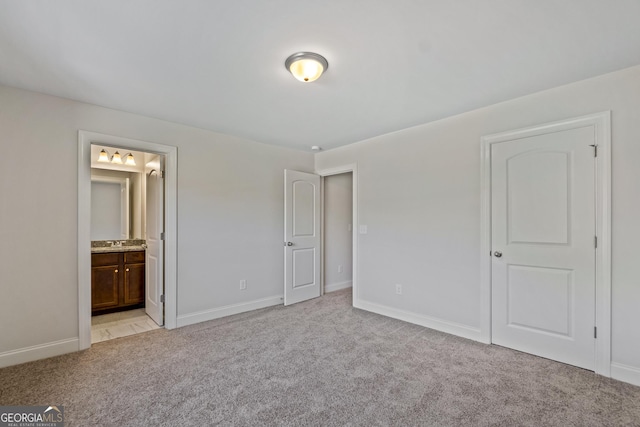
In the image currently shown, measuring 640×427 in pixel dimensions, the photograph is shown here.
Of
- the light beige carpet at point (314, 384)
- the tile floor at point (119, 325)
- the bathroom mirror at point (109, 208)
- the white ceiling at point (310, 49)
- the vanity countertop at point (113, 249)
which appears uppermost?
the white ceiling at point (310, 49)

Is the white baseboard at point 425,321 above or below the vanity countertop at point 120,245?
below

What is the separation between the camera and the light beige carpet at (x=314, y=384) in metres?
1.87

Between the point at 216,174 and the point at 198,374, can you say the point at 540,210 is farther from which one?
the point at 216,174

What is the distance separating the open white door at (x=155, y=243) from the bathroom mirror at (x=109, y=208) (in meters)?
1.03

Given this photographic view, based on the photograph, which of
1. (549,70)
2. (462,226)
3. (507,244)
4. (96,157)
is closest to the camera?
(549,70)

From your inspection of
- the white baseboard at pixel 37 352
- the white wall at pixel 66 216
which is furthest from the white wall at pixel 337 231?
the white baseboard at pixel 37 352

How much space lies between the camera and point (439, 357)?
266cm

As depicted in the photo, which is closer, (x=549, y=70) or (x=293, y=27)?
(x=293, y=27)

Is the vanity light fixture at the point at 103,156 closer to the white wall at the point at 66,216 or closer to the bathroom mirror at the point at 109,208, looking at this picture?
the bathroom mirror at the point at 109,208

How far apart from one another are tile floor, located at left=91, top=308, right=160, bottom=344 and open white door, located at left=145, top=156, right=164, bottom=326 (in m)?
0.11

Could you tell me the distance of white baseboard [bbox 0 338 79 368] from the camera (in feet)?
8.19

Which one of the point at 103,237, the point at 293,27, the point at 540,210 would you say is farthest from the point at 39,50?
the point at 540,210

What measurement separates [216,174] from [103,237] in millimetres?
2227

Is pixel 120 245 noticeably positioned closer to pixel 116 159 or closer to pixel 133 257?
pixel 133 257
